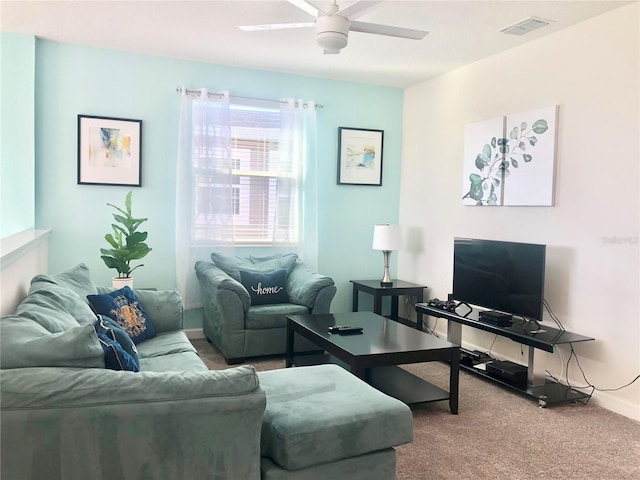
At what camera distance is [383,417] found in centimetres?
210

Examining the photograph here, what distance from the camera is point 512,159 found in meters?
4.24

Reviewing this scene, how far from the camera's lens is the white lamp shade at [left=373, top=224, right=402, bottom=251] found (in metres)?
5.25

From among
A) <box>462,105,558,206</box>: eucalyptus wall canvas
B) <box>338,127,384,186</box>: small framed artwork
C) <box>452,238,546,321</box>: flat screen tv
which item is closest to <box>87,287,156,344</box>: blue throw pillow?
<box>452,238,546,321</box>: flat screen tv

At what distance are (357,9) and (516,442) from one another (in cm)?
254

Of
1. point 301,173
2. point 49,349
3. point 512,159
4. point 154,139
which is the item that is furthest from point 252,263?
point 49,349

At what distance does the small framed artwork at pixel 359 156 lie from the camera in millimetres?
5535

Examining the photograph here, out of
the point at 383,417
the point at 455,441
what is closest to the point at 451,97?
the point at 455,441

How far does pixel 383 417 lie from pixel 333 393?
281 millimetres

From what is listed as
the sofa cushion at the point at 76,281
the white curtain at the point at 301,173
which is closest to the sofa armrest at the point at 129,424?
the sofa cushion at the point at 76,281

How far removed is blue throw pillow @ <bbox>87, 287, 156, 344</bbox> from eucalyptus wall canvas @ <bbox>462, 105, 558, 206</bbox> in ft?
9.63

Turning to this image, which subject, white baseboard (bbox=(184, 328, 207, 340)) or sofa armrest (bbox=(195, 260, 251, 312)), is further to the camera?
white baseboard (bbox=(184, 328, 207, 340))

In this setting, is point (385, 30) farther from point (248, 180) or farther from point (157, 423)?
point (157, 423)

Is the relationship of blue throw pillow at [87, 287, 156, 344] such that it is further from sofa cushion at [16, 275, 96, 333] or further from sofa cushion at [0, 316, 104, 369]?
sofa cushion at [0, 316, 104, 369]

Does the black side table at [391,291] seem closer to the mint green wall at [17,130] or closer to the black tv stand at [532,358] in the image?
the black tv stand at [532,358]
